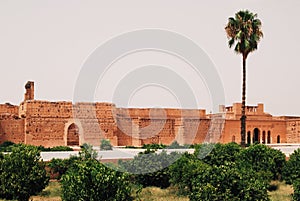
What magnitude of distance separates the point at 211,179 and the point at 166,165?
4504mm

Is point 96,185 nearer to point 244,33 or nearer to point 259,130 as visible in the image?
point 244,33

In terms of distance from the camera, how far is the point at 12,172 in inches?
426

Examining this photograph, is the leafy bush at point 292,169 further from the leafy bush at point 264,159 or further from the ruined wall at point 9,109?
the ruined wall at point 9,109

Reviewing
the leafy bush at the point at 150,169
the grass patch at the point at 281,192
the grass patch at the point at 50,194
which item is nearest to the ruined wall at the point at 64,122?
the grass patch at the point at 50,194

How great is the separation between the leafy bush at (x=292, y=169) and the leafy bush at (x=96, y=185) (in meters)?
6.91

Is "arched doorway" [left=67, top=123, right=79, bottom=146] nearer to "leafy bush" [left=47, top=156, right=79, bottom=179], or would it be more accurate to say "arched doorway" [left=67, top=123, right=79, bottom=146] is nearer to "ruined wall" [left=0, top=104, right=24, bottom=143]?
"ruined wall" [left=0, top=104, right=24, bottom=143]

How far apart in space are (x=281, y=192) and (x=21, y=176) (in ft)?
24.5

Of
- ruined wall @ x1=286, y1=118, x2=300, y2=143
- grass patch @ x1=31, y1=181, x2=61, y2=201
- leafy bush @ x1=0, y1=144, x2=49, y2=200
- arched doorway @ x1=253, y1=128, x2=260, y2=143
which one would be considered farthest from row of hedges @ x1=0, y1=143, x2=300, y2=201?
ruined wall @ x1=286, y1=118, x2=300, y2=143

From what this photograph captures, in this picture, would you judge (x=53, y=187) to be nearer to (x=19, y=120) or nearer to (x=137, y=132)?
(x=19, y=120)

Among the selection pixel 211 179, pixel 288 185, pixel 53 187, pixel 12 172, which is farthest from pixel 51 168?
pixel 288 185

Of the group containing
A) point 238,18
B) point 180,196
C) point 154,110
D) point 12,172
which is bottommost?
point 180,196

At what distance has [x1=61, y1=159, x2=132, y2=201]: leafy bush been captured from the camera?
825 cm

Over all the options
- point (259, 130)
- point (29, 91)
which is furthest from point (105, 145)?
point (259, 130)

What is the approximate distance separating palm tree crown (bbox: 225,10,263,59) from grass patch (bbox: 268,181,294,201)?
9531 mm
